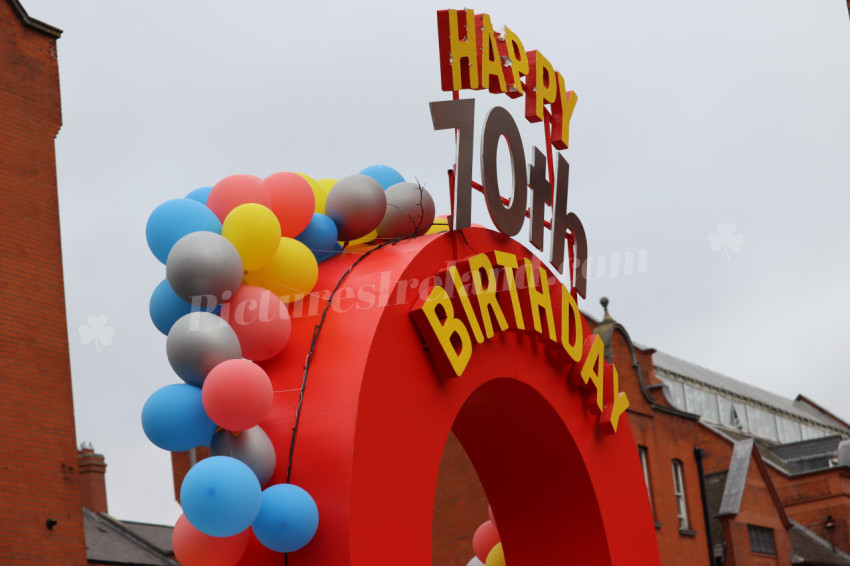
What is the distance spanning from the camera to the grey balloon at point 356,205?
8203mm

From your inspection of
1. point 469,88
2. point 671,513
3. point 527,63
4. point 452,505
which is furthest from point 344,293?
point 671,513

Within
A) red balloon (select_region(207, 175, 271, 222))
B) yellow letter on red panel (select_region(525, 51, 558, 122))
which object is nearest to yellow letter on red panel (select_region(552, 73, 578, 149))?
yellow letter on red panel (select_region(525, 51, 558, 122))

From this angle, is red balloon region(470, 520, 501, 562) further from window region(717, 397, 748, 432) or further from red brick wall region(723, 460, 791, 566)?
window region(717, 397, 748, 432)

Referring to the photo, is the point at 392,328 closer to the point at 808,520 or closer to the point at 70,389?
the point at 70,389

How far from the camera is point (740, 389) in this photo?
46125 millimetres

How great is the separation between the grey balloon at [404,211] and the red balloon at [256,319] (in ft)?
5.25

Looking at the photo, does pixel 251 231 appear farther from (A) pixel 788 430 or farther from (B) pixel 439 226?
(A) pixel 788 430

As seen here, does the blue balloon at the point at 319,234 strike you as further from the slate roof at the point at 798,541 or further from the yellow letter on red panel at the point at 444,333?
the slate roof at the point at 798,541

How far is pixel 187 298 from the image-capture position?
7.03 m

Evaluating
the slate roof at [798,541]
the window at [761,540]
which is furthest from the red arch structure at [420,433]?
the window at [761,540]

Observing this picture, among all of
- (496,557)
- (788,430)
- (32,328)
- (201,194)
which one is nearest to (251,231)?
(201,194)

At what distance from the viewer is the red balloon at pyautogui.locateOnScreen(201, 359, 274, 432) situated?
6.41 metres

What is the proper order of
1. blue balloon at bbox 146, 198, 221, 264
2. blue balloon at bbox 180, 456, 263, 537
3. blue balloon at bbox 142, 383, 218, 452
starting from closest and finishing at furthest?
blue balloon at bbox 180, 456, 263, 537 < blue balloon at bbox 142, 383, 218, 452 < blue balloon at bbox 146, 198, 221, 264

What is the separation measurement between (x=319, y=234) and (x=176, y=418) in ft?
6.83
